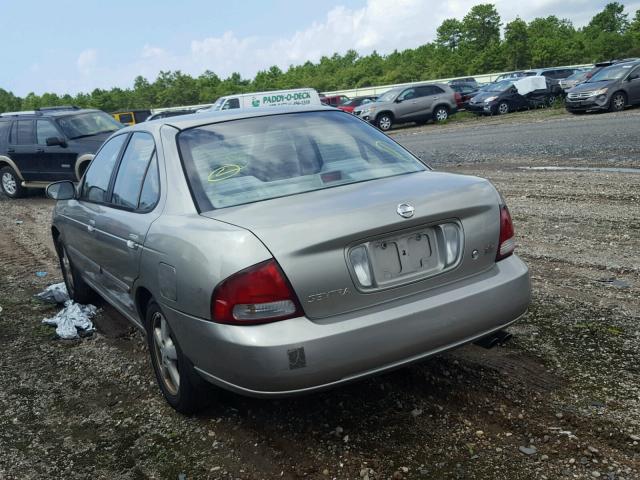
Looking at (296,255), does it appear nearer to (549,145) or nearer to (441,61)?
(549,145)

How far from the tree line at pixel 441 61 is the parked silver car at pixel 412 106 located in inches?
1655

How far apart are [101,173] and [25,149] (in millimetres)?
10507

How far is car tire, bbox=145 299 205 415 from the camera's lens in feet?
10.7

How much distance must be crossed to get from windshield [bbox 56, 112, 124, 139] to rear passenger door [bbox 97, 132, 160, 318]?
9.37 m

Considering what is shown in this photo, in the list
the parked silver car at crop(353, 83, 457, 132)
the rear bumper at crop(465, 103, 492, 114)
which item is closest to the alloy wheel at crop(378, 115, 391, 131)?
the parked silver car at crop(353, 83, 457, 132)

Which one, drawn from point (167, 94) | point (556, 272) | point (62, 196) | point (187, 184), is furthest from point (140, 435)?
point (167, 94)

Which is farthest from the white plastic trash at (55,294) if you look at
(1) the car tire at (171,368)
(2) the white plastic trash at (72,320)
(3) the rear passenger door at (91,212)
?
(1) the car tire at (171,368)

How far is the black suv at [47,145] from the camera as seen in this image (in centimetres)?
1275

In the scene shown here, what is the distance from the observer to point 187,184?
333 centimetres

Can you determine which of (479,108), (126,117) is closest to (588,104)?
(479,108)

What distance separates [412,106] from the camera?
27.5 m

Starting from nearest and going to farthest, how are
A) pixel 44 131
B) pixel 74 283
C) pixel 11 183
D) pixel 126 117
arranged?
pixel 74 283
pixel 44 131
pixel 11 183
pixel 126 117

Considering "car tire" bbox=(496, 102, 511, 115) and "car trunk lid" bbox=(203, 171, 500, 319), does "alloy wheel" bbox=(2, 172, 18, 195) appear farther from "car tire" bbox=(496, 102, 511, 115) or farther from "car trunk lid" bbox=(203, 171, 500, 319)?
"car tire" bbox=(496, 102, 511, 115)

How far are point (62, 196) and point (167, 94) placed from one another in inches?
3945
